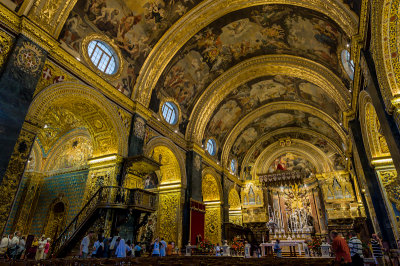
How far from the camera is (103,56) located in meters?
11.2

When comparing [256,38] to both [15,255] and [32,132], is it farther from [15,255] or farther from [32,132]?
[15,255]

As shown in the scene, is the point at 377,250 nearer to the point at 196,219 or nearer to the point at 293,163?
the point at 196,219

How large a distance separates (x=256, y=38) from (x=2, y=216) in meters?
14.9

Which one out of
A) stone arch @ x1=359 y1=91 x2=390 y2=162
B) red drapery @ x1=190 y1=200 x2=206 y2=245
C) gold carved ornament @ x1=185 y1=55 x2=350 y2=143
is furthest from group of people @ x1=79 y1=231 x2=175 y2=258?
stone arch @ x1=359 y1=91 x2=390 y2=162

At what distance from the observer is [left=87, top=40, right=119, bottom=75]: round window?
10719 mm

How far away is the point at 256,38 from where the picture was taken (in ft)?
49.5

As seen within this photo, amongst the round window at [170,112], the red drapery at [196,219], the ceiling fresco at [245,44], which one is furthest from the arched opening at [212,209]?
the ceiling fresco at [245,44]

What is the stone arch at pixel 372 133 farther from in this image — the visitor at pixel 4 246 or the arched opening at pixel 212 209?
the visitor at pixel 4 246

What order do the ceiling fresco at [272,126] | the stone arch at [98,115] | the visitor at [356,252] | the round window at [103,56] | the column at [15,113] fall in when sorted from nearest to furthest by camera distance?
the visitor at [356,252], the column at [15,113], the stone arch at [98,115], the round window at [103,56], the ceiling fresco at [272,126]

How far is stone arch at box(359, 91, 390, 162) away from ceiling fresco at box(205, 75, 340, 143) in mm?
6735

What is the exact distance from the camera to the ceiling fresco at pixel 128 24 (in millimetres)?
9842

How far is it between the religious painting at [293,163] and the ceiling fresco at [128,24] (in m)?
17.4

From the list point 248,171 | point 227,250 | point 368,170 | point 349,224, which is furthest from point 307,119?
point 227,250

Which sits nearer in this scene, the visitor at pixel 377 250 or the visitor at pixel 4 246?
the visitor at pixel 4 246
